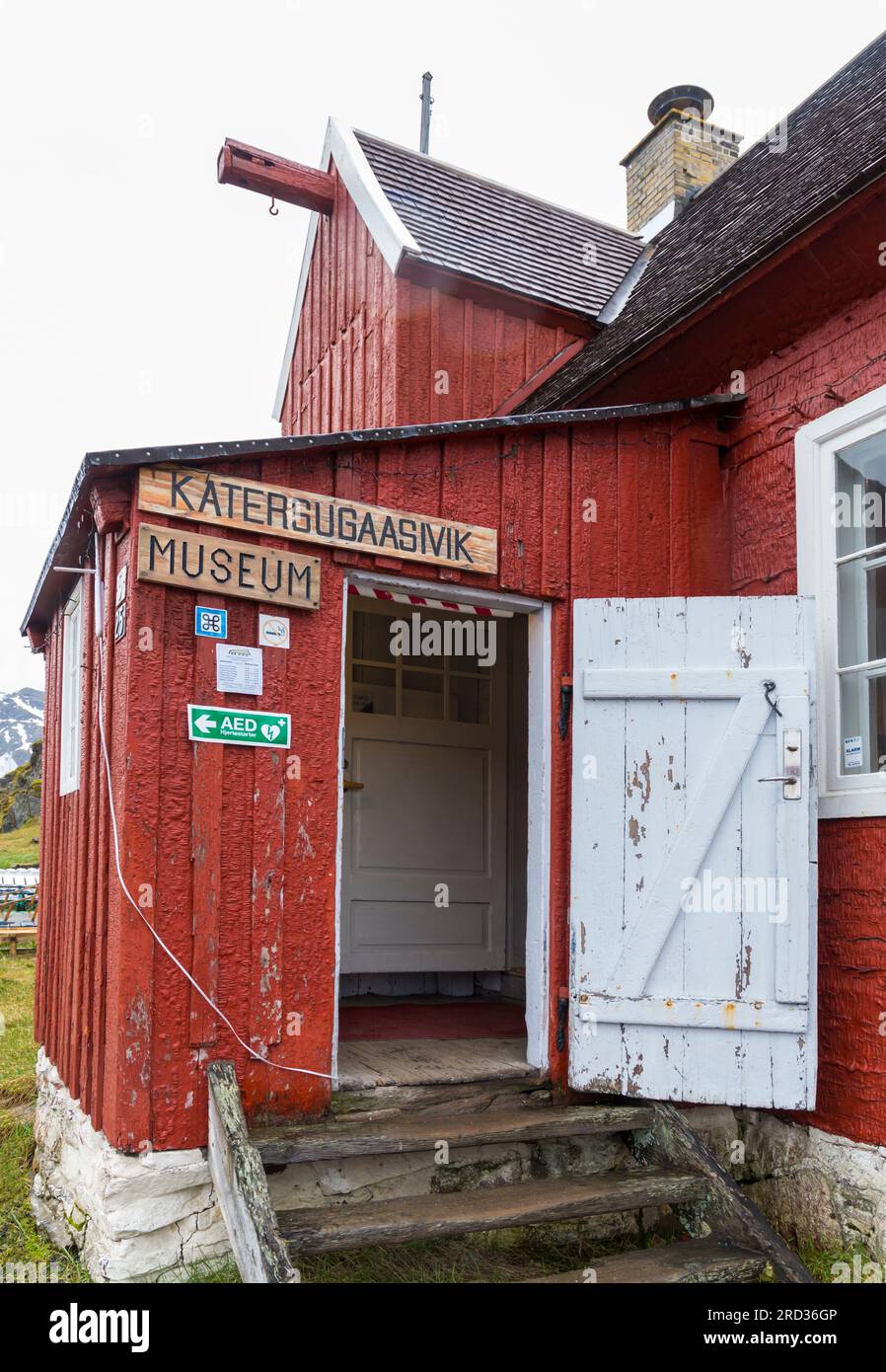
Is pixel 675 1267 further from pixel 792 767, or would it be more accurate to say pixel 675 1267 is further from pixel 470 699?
pixel 470 699

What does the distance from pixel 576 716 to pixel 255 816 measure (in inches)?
59.3

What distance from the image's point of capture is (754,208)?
20.5 feet

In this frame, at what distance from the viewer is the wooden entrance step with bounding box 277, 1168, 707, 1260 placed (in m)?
3.59

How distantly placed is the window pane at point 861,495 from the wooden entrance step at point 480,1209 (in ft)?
9.04

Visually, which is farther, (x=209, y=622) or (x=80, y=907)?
(x=80, y=907)

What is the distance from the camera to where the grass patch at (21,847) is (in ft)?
102

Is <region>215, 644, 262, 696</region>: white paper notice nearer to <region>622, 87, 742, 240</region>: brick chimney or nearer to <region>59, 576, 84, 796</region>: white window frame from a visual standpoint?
<region>59, 576, 84, 796</region>: white window frame

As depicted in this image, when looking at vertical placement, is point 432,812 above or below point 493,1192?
above

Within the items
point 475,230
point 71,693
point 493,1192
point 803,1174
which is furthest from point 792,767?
point 475,230

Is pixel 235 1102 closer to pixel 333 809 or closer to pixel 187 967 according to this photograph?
pixel 187 967

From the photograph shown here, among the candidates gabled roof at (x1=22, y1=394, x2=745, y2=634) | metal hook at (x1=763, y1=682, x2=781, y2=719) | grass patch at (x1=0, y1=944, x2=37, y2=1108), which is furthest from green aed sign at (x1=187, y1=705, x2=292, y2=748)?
grass patch at (x1=0, y1=944, x2=37, y2=1108)

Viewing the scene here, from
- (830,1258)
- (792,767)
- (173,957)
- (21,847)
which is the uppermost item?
(792,767)

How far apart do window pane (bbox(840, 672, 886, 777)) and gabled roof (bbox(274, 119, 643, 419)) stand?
4266mm

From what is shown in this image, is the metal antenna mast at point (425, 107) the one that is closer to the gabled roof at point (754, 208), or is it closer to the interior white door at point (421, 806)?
the gabled roof at point (754, 208)
